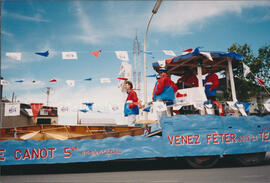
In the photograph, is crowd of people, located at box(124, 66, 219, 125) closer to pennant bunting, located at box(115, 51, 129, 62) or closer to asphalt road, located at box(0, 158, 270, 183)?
pennant bunting, located at box(115, 51, 129, 62)

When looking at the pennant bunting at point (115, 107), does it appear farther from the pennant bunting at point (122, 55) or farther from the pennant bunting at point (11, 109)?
the pennant bunting at point (11, 109)

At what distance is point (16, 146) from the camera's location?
4.62m

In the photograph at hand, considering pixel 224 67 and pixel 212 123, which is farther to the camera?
pixel 224 67

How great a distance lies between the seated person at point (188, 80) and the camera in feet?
23.3

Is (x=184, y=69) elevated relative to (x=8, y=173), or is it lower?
elevated

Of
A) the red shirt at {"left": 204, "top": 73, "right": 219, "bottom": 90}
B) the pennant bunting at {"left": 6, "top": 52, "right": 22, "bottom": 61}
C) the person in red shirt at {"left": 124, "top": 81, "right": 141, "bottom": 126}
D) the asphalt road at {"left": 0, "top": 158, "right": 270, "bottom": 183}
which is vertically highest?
the pennant bunting at {"left": 6, "top": 52, "right": 22, "bottom": 61}

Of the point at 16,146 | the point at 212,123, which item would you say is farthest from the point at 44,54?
the point at 212,123

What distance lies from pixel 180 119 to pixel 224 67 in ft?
12.3

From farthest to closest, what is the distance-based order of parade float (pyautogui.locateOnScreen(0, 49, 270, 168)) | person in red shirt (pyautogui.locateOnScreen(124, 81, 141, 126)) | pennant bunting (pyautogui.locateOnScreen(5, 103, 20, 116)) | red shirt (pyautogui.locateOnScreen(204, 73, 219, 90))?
red shirt (pyautogui.locateOnScreen(204, 73, 219, 90))
person in red shirt (pyautogui.locateOnScreen(124, 81, 141, 126))
pennant bunting (pyautogui.locateOnScreen(5, 103, 20, 116))
parade float (pyautogui.locateOnScreen(0, 49, 270, 168))

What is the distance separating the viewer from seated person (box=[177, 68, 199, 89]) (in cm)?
709

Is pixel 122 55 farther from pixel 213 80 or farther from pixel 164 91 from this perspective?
pixel 213 80

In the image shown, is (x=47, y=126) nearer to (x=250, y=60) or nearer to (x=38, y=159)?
(x=38, y=159)

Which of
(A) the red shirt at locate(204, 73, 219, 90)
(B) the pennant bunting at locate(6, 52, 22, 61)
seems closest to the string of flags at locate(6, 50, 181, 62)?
(B) the pennant bunting at locate(6, 52, 22, 61)

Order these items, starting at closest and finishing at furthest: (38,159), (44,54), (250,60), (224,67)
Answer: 1. (38,159)
2. (44,54)
3. (224,67)
4. (250,60)
